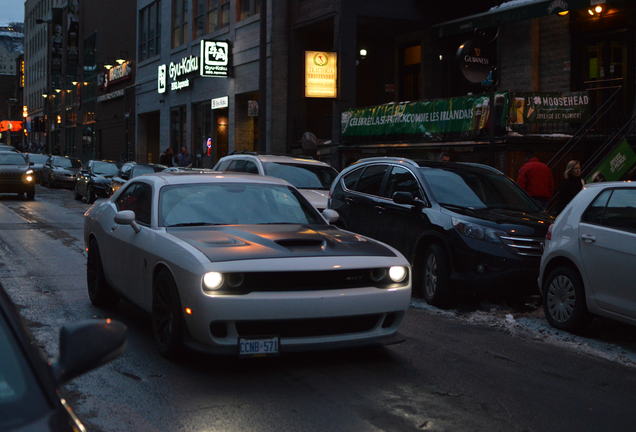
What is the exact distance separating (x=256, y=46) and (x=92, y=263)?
2327 cm

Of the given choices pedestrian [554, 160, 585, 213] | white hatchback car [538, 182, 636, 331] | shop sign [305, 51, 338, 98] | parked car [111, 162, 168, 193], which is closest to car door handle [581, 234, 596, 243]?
white hatchback car [538, 182, 636, 331]

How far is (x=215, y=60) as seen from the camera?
1337 inches

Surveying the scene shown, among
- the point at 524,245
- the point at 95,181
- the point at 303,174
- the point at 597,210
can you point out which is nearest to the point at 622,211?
the point at 597,210

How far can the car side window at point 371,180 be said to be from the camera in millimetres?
12086

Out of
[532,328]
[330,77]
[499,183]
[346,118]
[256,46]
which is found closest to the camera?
[532,328]

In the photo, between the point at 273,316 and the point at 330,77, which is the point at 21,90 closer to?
the point at 330,77

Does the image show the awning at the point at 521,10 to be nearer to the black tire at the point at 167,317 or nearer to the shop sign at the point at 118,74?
the black tire at the point at 167,317

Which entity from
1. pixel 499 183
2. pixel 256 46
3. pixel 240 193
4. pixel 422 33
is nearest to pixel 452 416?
pixel 240 193

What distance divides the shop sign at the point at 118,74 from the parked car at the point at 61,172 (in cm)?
1192

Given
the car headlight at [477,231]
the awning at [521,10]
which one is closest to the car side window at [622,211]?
the car headlight at [477,231]

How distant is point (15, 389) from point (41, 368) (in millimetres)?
115

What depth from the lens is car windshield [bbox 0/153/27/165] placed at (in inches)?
1174

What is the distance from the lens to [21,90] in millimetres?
126000

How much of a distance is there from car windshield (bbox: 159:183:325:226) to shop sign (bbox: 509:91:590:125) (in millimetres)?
9892
